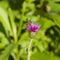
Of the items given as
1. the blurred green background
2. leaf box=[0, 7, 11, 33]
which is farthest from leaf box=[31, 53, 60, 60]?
leaf box=[0, 7, 11, 33]

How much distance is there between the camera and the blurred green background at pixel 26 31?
212 cm

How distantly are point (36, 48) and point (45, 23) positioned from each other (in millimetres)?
314

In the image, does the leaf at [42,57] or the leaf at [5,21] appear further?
the leaf at [5,21]

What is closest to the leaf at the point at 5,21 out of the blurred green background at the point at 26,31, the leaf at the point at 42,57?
the blurred green background at the point at 26,31

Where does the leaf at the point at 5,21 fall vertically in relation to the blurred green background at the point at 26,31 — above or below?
above

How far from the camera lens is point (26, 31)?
2.41m

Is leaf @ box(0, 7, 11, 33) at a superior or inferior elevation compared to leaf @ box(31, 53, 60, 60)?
superior

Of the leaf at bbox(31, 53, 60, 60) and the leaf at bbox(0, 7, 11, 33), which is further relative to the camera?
the leaf at bbox(0, 7, 11, 33)

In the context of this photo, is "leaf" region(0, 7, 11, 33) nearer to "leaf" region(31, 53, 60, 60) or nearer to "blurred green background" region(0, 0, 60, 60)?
"blurred green background" region(0, 0, 60, 60)

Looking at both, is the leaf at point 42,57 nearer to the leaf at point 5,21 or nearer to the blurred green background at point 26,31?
the blurred green background at point 26,31

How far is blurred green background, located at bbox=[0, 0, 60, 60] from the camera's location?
83.3 inches

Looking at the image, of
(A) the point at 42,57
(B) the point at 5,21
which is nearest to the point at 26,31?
(B) the point at 5,21

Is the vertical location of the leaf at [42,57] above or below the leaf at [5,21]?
below

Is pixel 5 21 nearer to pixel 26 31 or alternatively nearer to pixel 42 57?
pixel 26 31
